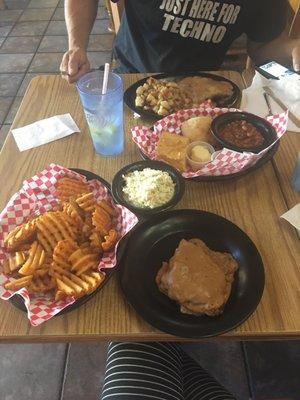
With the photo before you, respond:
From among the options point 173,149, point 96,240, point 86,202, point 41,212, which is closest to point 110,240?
point 96,240

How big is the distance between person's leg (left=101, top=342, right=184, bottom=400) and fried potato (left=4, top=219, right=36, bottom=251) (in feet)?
1.49

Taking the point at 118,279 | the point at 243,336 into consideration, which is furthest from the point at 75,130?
the point at 243,336

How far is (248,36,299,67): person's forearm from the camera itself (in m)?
1.64

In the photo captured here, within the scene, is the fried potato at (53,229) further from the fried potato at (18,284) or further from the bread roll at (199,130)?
the bread roll at (199,130)

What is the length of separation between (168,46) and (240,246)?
1152 mm

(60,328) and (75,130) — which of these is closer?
(60,328)

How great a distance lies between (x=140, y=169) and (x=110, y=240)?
285 mm

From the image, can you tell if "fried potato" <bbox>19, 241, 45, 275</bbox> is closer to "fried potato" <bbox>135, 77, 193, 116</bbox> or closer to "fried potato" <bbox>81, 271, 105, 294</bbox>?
"fried potato" <bbox>81, 271, 105, 294</bbox>

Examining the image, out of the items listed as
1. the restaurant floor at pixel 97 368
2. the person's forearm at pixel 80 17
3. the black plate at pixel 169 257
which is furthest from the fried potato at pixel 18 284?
the person's forearm at pixel 80 17

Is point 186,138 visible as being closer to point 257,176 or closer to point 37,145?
point 257,176

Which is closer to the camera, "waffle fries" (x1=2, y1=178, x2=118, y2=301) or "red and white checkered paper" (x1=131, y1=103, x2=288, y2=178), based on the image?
"waffle fries" (x1=2, y1=178, x2=118, y2=301)

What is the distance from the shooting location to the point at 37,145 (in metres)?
1.24

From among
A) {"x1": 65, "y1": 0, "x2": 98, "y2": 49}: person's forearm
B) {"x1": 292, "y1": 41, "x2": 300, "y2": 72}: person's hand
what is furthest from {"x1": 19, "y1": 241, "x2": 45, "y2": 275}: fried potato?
{"x1": 292, "y1": 41, "x2": 300, "y2": 72}: person's hand

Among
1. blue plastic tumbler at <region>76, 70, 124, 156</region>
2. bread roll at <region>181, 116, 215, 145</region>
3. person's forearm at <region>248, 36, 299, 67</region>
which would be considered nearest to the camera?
blue plastic tumbler at <region>76, 70, 124, 156</region>
